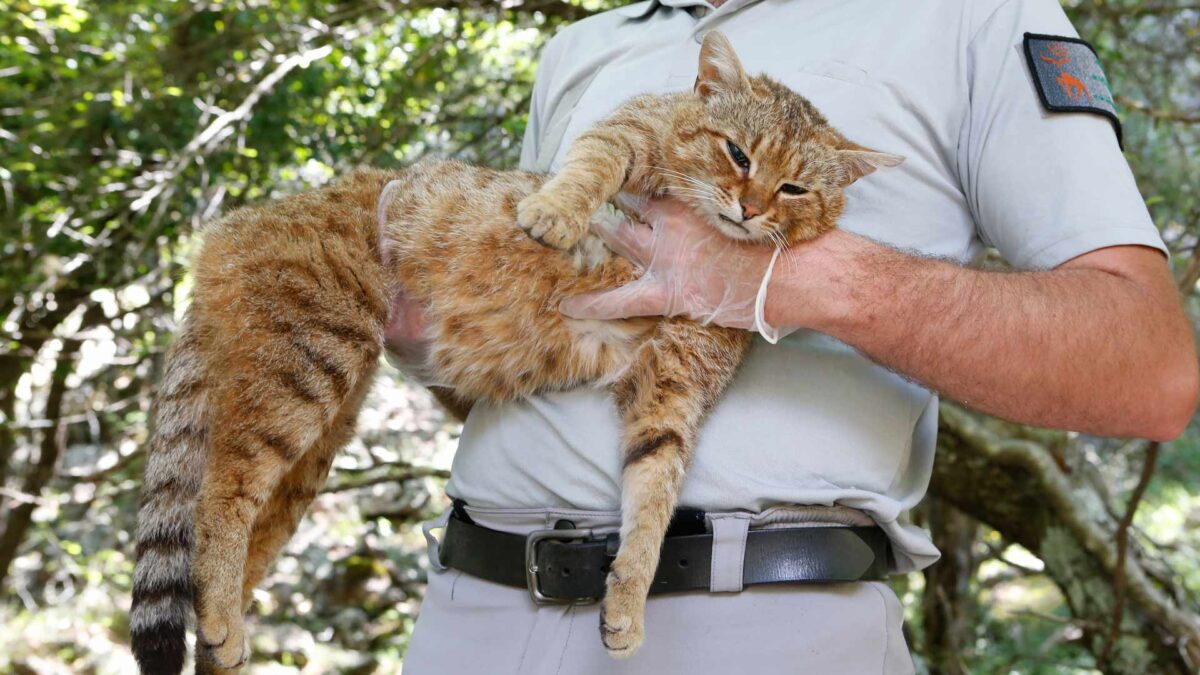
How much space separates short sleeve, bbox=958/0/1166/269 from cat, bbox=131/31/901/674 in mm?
245

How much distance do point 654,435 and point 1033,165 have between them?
98cm

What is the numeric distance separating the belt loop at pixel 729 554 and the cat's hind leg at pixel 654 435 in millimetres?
146

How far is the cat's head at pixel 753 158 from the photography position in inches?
90.0

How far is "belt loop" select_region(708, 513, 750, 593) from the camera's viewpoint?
1.94m

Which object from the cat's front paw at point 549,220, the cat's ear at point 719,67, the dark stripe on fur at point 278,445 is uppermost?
the cat's ear at point 719,67

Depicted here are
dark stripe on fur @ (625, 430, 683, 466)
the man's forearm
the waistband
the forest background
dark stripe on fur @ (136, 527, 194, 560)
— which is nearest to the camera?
the man's forearm

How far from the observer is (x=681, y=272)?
7.40 ft

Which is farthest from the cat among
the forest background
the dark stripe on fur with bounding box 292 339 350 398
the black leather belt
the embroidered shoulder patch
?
the forest background

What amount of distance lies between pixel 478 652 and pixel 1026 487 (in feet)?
10.8

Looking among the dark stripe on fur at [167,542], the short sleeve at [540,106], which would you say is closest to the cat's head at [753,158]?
the short sleeve at [540,106]

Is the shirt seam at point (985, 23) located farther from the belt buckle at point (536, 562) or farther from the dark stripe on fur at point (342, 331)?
the dark stripe on fur at point (342, 331)

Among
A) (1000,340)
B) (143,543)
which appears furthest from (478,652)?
(1000,340)

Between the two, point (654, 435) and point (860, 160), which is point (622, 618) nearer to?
point (654, 435)

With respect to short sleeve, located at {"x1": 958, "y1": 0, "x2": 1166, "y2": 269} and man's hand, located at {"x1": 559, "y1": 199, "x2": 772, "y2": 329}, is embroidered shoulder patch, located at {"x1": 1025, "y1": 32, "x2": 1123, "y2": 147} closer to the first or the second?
short sleeve, located at {"x1": 958, "y1": 0, "x2": 1166, "y2": 269}
